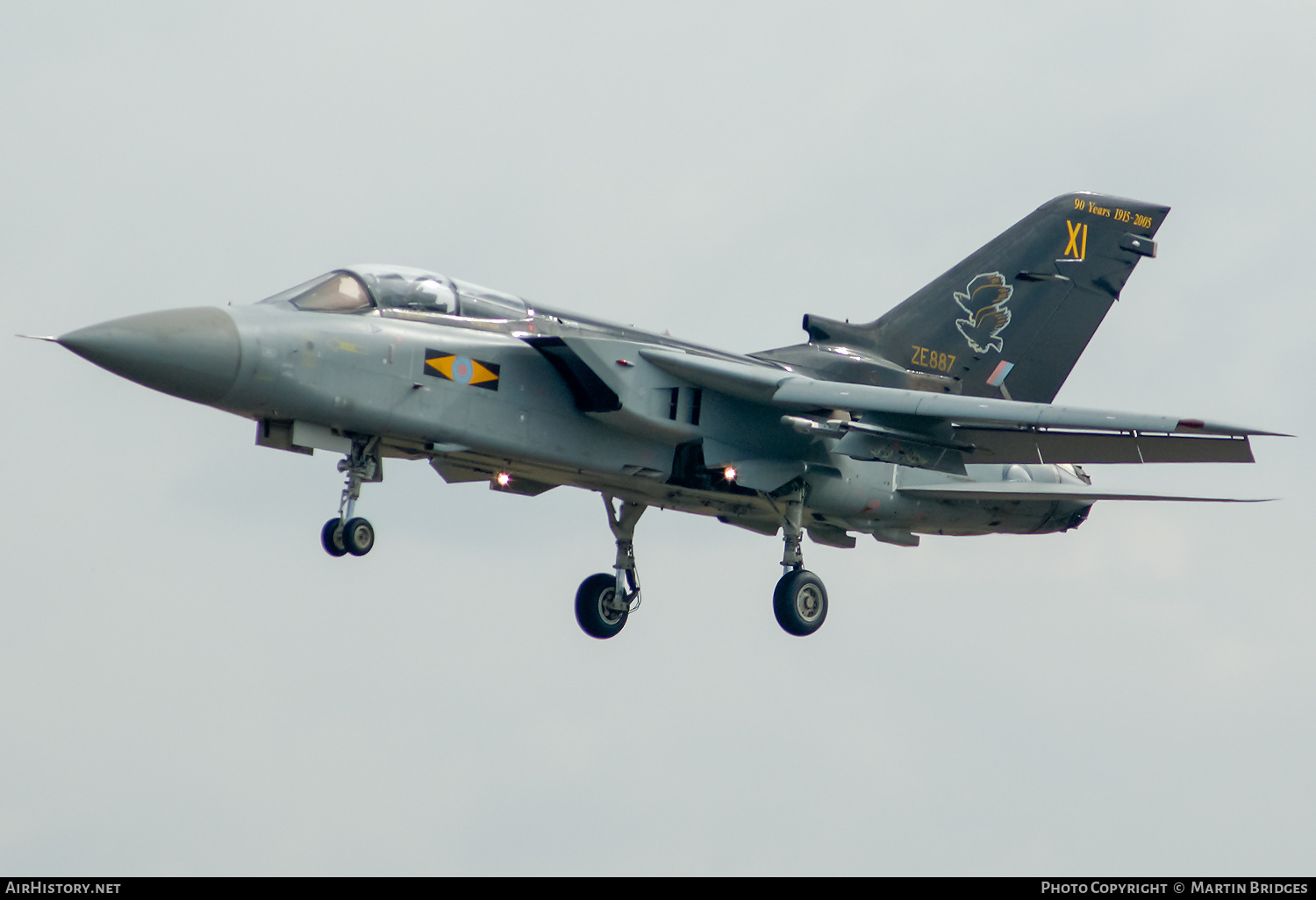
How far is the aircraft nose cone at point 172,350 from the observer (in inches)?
574

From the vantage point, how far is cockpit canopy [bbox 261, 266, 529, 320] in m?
16.2

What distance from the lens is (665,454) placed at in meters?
18.4

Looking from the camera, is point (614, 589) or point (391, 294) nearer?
point (391, 294)

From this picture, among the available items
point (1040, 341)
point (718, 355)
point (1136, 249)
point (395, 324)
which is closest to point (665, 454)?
point (718, 355)

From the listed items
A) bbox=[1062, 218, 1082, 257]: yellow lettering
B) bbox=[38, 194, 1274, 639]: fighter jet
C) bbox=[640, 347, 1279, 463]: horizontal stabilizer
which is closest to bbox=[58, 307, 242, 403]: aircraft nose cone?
bbox=[38, 194, 1274, 639]: fighter jet

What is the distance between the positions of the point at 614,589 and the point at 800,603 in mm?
2730

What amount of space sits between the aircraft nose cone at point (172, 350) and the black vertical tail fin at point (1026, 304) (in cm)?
906

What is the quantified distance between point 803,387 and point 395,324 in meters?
4.58

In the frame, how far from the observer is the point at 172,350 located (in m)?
14.8

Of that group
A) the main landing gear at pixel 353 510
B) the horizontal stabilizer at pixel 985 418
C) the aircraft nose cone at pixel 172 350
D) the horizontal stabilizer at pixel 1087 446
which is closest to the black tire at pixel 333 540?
the main landing gear at pixel 353 510

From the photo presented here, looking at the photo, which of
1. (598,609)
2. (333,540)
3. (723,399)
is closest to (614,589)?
(598,609)

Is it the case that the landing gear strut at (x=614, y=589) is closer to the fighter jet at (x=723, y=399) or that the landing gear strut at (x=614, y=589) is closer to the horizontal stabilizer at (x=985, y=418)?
the fighter jet at (x=723, y=399)

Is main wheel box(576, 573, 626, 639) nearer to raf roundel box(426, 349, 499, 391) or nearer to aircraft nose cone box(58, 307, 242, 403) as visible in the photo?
raf roundel box(426, 349, 499, 391)

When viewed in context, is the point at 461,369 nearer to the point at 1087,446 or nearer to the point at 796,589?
the point at 796,589
